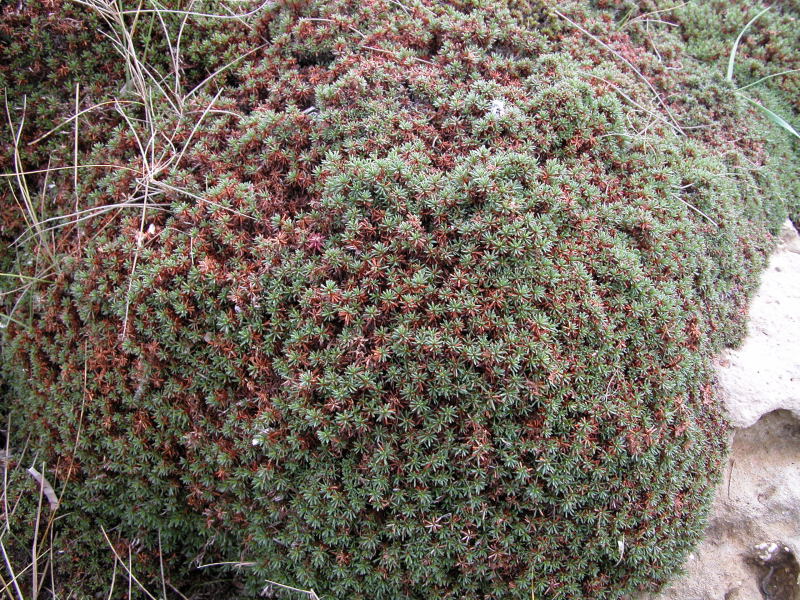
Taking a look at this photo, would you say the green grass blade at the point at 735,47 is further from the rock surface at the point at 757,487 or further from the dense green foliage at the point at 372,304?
the rock surface at the point at 757,487

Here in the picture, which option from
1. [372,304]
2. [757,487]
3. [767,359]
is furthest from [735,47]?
[372,304]

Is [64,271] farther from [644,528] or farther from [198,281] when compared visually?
[644,528]

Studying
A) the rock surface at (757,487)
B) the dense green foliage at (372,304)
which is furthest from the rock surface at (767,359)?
the dense green foliage at (372,304)

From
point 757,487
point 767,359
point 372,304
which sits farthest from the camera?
point 767,359

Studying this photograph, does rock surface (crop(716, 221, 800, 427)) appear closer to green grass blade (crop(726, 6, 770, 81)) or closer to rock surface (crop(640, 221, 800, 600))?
rock surface (crop(640, 221, 800, 600))

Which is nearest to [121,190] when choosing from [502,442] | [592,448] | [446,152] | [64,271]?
[64,271]

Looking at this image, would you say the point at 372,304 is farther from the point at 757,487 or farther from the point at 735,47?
the point at 735,47
